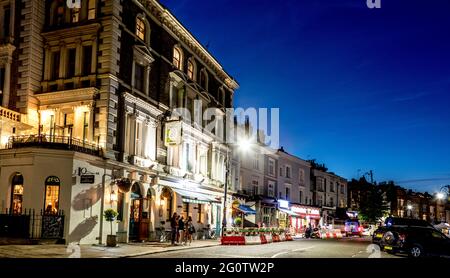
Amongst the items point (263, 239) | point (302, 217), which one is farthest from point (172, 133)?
point (302, 217)

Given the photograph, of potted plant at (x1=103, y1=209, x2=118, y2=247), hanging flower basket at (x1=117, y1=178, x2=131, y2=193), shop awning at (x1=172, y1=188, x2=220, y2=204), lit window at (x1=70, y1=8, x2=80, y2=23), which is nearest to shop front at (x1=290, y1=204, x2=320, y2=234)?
shop awning at (x1=172, y1=188, x2=220, y2=204)

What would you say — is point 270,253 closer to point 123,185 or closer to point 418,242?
point 418,242

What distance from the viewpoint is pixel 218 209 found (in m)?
44.2

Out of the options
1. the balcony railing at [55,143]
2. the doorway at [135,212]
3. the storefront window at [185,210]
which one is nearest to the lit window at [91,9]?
the balcony railing at [55,143]

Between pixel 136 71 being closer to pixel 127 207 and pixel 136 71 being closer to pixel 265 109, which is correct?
pixel 127 207

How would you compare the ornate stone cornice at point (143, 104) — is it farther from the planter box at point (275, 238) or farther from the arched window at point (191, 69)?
the planter box at point (275, 238)

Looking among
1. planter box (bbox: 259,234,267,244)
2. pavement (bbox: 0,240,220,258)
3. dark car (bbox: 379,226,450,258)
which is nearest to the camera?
pavement (bbox: 0,240,220,258)

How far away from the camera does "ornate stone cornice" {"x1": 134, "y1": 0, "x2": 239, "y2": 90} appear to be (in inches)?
1294

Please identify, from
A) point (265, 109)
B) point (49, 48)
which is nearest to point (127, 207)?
point (49, 48)

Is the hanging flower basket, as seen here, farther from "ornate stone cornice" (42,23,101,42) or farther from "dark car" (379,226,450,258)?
"dark car" (379,226,450,258)

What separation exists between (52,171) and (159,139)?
9.46 meters

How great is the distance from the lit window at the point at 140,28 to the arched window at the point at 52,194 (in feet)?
35.9

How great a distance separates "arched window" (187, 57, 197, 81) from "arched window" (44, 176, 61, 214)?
16550 millimetres
